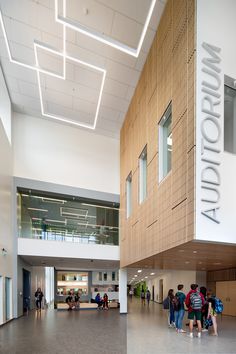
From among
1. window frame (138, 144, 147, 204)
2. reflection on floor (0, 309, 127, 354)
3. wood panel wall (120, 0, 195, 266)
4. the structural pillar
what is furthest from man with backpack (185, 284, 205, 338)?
the structural pillar

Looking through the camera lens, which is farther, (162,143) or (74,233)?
(74,233)

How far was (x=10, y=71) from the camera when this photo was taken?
12742mm

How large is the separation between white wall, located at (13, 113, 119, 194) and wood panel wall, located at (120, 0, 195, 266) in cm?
483

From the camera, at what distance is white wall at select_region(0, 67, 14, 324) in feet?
39.2

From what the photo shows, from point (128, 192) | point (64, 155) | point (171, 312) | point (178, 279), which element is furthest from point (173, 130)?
point (178, 279)

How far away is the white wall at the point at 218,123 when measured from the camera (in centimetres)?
633

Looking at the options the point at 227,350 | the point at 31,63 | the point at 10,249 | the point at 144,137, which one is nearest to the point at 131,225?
the point at 144,137

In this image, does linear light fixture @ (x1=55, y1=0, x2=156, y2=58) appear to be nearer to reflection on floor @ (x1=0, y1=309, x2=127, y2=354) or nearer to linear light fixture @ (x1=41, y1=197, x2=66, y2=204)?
reflection on floor @ (x1=0, y1=309, x2=127, y2=354)

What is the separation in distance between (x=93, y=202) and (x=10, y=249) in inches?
208

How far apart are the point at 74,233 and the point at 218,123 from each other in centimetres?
1138

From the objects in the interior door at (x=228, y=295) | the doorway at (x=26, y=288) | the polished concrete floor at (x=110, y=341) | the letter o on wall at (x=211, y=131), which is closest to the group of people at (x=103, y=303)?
the doorway at (x=26, y=288)

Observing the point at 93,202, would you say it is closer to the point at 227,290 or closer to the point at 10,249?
the point at 10,249

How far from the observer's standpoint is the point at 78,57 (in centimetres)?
1112

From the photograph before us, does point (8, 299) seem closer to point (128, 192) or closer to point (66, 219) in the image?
point (66, 219)
